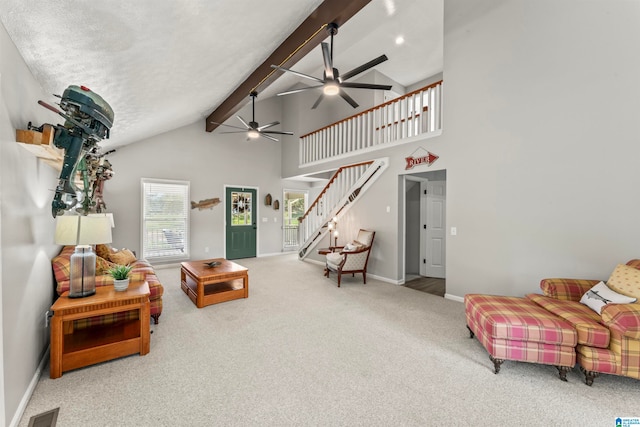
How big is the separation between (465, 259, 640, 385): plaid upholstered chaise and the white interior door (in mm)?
2984

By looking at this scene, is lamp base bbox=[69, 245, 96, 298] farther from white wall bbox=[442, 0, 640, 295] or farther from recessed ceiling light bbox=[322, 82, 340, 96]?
white wall bbox=[442, 0, 640, 295]

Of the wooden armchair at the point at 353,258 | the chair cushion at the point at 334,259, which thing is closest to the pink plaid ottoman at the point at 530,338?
the wooden armchair at the point at 353,258

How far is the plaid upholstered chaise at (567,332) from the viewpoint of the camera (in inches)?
76.3

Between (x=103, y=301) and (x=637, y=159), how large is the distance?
5.35 metres

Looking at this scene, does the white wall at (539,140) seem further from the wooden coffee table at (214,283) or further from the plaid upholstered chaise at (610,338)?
the wooden coffee table at (214,283)

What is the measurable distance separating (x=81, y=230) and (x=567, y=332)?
4101 millimetres

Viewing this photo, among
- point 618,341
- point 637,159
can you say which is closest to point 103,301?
point 618,341

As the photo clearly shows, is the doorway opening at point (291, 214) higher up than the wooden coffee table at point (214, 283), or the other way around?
the doorway opening at point (291, 214)

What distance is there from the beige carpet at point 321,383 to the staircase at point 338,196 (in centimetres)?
295

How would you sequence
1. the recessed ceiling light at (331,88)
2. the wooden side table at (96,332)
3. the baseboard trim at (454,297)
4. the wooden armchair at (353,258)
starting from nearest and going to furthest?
1. the wooden side table at (96,332)
2. the recessed ceiling light at (331,88)
3. the baseboard trim at (454,297)
4. the wooden armchair at (353,258)

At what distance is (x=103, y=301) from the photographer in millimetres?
2254

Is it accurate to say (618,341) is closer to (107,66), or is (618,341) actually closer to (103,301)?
(103,301)

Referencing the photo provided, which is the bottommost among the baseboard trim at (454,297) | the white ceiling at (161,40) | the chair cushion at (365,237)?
the baseboard trim at (454,297)

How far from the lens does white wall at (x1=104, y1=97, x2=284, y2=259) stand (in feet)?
19.1
